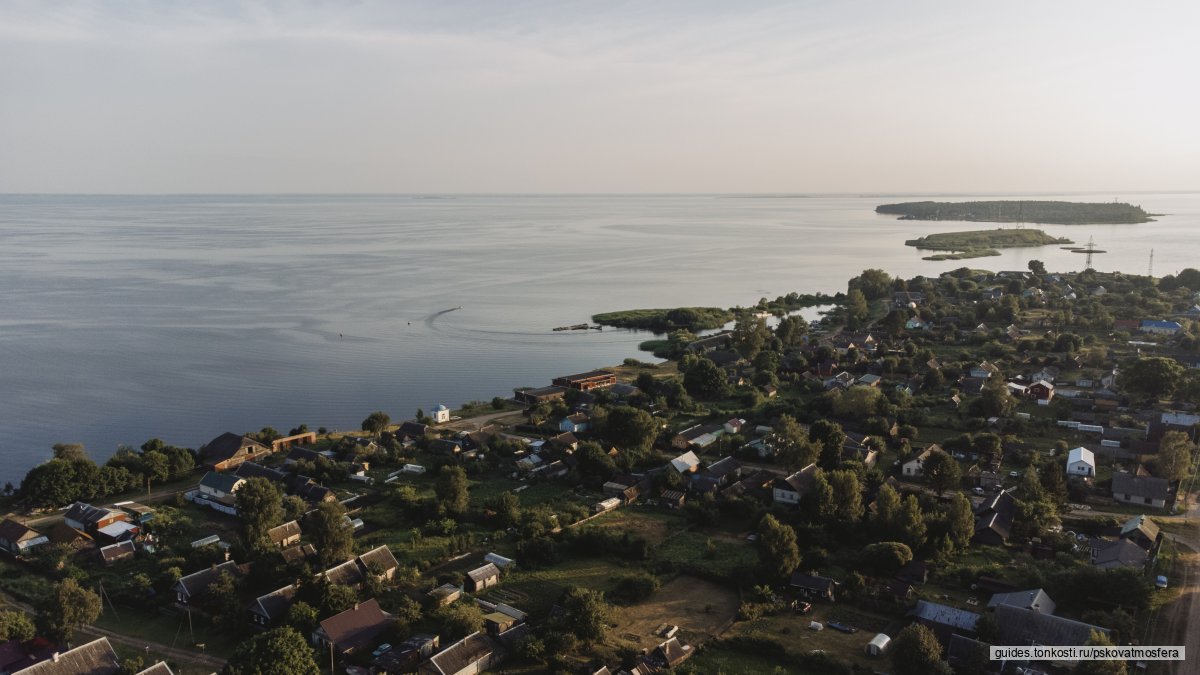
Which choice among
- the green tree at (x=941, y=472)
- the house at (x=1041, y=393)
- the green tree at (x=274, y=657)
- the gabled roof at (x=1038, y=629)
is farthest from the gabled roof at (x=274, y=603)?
the house at (x=1041, y=393)

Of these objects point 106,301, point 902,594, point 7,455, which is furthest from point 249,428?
point 106,301

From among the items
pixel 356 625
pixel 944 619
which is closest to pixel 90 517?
pixel 356 625

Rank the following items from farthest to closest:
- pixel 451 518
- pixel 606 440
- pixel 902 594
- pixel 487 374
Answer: pixel 487 374 < pixel 606 440 < pixel 451 518 < pixel 902 594

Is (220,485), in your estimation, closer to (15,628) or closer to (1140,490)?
(15,628)

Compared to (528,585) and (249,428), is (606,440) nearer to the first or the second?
(528,585)

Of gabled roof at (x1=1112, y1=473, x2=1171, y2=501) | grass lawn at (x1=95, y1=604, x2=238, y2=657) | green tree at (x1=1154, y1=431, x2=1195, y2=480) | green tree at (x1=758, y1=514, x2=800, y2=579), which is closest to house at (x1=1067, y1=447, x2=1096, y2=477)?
gabled roof at (x1=1112, y1=473, x2=1171, y2=501)

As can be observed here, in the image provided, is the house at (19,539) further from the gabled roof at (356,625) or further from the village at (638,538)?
the gabled roof at (356,625)
